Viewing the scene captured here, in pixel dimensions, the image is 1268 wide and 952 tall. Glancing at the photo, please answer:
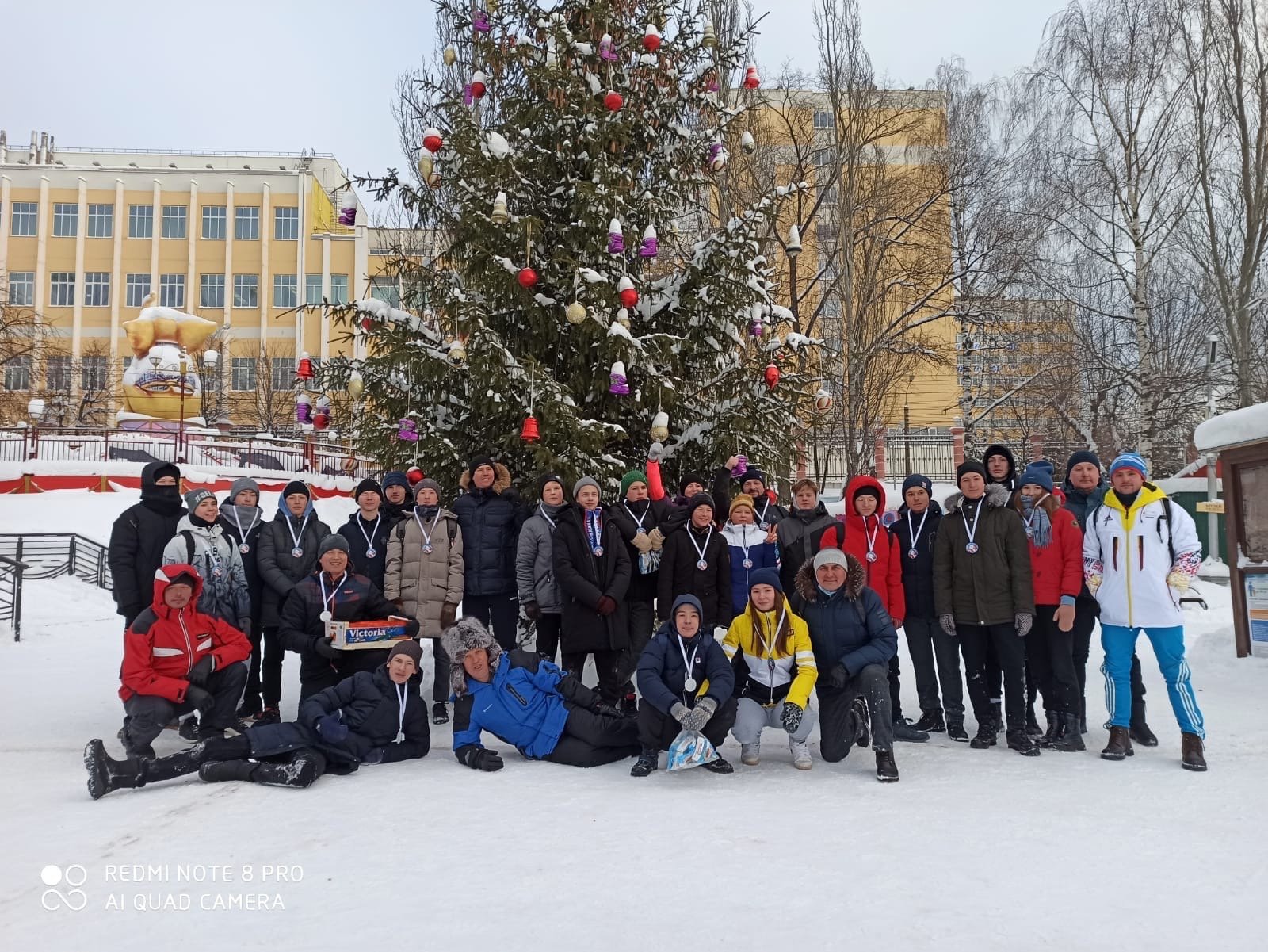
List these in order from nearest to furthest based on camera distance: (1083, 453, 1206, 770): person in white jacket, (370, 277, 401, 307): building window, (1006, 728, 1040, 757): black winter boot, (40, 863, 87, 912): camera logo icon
Answer: (40, 863, 87, 912): camera logo icon, (1083, 453, 1206, 770): person in white jacket, (1006, 728, 1040, 757): black winter boot, (370, 277, 401, 307): building window

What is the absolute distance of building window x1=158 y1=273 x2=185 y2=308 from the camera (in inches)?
2228

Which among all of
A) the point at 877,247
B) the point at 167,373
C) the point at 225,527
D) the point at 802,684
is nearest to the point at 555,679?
the point at 802,684

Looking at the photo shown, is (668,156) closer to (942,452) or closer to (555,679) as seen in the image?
(555,679)

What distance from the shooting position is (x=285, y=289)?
189ft

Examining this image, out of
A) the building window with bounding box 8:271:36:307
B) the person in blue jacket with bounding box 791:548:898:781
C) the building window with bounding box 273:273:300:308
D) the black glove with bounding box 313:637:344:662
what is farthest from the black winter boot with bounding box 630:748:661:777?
the building window with bounding box 8:271:36:307

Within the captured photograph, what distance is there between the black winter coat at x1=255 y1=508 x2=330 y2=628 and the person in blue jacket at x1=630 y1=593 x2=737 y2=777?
8.75 feet

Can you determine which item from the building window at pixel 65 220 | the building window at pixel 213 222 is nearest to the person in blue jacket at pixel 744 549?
the building window at pixel 213 222

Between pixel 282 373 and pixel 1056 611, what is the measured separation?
53768mm

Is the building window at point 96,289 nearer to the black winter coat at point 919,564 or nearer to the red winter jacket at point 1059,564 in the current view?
the black winter coat at point 919,564

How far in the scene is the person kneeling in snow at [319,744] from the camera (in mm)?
4586

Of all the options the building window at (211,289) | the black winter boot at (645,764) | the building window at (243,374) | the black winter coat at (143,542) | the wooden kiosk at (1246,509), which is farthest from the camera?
the building window at (211,289)

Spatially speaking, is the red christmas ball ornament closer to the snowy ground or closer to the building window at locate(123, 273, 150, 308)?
the snowy ground

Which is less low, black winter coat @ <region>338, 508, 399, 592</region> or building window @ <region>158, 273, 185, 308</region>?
building window @ <region>158, 273, 185, 308</region>

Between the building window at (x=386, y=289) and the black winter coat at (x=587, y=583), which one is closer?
the black winter coat at (x=587, y=583)
